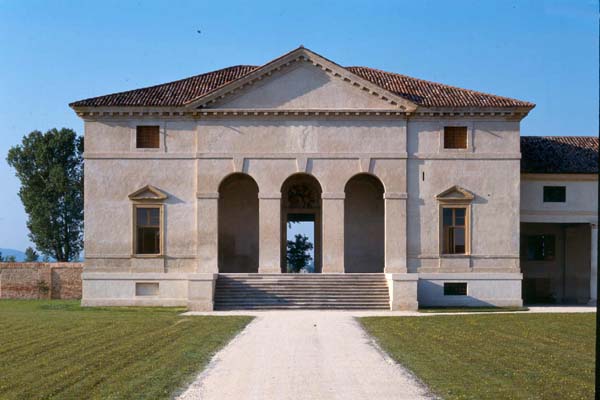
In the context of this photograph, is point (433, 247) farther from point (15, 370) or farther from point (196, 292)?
point (15, 370)

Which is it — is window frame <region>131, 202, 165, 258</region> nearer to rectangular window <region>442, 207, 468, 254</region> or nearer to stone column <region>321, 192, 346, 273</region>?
stone column <region>321, 192, 346, 273</region>

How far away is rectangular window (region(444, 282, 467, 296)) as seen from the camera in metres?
34.0

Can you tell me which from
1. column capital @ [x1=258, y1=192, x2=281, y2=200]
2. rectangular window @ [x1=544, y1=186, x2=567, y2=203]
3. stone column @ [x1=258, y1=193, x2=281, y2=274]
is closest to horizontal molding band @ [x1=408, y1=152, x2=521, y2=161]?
rectangular window @ [x1=544, y1=186, x2=567, y2=203]

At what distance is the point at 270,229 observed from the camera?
3403 centimetres

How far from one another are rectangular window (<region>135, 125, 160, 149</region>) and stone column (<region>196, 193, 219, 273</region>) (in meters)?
3.06

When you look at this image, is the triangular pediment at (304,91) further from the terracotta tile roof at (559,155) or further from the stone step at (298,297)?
the stone step at (298,297)

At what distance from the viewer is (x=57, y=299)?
39.3 metres

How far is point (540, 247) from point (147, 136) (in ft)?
66.2

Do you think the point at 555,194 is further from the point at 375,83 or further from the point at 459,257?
the point at 375,83

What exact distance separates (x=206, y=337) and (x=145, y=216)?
15054mm

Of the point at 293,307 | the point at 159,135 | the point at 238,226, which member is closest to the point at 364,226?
the point at 238,226

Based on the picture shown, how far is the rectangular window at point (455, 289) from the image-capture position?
33969 mm

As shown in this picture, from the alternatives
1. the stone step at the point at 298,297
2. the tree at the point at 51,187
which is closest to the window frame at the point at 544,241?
the stone step at the point at 298,297

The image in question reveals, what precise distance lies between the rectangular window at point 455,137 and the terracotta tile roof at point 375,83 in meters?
1.15
